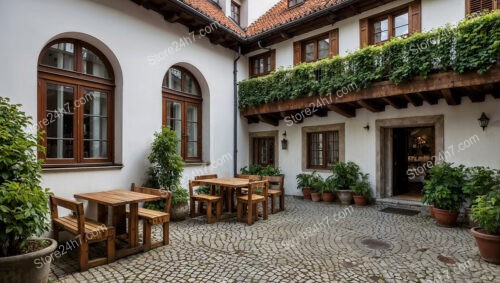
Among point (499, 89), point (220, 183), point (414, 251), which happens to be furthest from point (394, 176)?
point (220, 183)

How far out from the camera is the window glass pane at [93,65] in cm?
676

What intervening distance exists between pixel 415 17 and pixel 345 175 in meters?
4.86

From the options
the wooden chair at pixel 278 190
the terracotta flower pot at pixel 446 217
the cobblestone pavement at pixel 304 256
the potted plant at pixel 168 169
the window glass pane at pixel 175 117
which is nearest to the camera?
the cobblestone pavement at pixel 304 256

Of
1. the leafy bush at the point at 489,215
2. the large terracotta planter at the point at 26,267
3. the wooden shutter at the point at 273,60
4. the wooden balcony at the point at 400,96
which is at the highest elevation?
the wooden shutter at the point at 273,60

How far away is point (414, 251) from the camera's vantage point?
498cm

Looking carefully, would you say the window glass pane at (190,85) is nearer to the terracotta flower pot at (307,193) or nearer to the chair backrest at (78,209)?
the terracotta flower pot at (307,193)

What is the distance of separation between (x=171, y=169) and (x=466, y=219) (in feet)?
23.6

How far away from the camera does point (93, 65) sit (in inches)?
273

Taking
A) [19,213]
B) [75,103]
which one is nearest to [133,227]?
[19,213]

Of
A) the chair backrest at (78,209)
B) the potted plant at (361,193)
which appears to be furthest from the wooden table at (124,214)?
the potted plant at (361,193)

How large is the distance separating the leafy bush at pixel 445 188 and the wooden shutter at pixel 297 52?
560cm

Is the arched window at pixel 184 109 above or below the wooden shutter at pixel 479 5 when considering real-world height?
below

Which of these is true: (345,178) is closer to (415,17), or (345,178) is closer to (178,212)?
(415,17)

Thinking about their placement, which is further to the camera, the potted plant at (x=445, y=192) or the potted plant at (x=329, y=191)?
the potted plant at (x=329, y=191)
